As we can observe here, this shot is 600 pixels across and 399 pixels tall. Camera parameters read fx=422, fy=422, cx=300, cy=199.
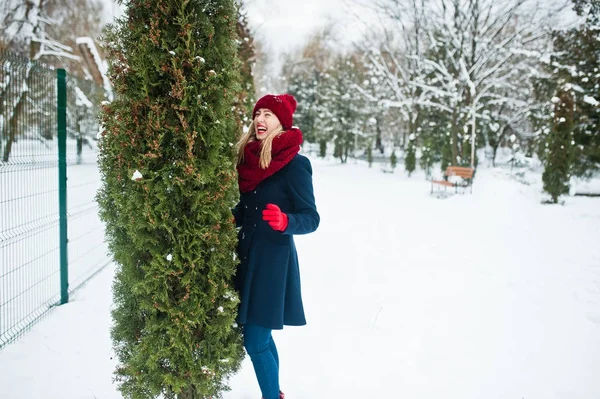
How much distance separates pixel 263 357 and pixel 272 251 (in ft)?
2.33

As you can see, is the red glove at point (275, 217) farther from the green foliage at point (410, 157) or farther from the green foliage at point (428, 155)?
the green foliage at point (410, 157)

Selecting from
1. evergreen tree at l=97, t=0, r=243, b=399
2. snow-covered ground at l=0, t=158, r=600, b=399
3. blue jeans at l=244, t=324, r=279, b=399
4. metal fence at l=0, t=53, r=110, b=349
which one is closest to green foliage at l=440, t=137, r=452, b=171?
snow-covered ground at l=0, t=158, r=600, b=399

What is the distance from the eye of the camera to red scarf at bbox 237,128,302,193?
2.56 meters

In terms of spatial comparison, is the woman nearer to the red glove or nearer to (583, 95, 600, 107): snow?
the red glove

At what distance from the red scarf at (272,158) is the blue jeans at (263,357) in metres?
0.90

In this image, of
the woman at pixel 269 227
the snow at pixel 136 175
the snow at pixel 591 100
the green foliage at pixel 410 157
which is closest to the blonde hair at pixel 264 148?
the woman at pixel 269 227

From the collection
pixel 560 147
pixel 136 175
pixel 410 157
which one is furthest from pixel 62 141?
pixel 410 157

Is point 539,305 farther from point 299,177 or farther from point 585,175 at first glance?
point 585,175

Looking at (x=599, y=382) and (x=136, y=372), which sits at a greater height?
(x=136, y=372)

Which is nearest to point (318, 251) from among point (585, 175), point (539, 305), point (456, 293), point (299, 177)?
point (456, 293)

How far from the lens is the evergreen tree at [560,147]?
13.3 m

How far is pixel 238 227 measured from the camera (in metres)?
2.88

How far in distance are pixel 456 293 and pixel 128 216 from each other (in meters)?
4.70

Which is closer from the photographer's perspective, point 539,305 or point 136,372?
Result: point 136,372
